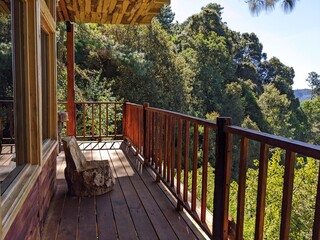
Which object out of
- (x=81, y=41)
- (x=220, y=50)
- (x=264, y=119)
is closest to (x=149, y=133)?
(x=81, y=41)

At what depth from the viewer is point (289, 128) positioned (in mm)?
24828

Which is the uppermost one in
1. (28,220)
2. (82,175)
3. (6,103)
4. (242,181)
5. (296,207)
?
(6,103)

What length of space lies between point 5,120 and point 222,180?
1.41 meters

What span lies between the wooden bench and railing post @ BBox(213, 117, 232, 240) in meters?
1.51

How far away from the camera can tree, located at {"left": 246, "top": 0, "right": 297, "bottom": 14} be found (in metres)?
6.55

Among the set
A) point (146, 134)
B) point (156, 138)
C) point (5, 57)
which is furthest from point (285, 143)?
point (146, 134)

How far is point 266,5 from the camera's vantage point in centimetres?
669

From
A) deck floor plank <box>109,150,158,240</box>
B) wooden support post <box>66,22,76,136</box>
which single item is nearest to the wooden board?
wooden support post <box>66,22,76,136</box>

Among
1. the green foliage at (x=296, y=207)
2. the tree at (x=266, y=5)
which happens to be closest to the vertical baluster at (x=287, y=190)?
the tree at (x=266, y=5)

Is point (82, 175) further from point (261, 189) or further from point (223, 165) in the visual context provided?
point (261, 189)

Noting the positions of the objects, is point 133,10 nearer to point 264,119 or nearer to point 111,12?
point 111,12

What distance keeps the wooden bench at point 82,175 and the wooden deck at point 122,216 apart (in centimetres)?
9

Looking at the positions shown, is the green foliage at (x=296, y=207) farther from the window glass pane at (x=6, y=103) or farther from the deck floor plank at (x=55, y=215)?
the window glass pane at (x=6, y=103)

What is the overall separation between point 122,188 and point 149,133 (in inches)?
38.1
